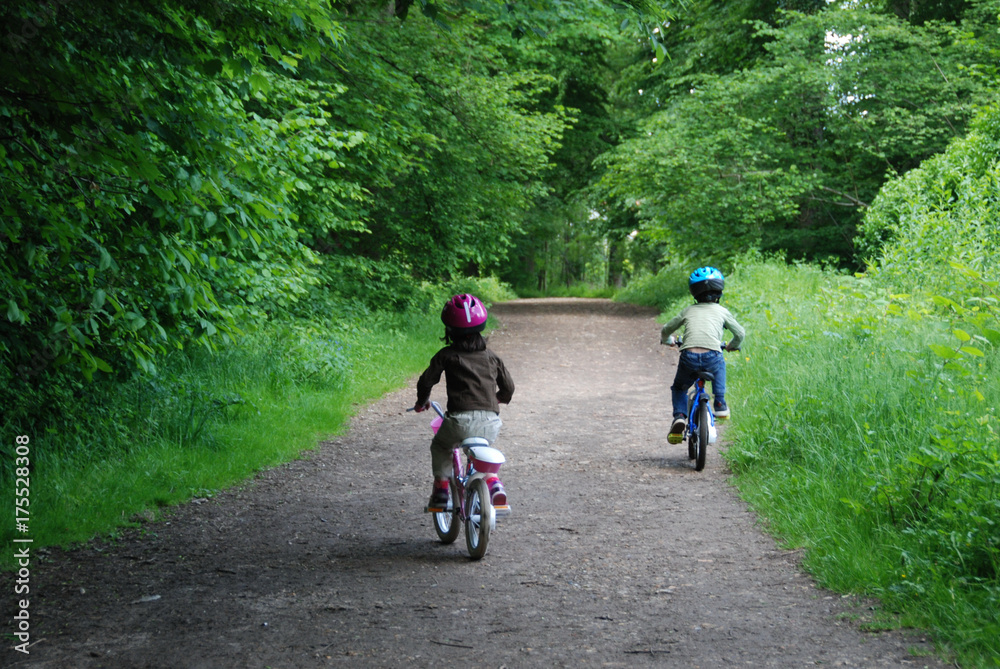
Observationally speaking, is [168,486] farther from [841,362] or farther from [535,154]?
[535,154]

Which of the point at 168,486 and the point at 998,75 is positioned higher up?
the point at 998,75

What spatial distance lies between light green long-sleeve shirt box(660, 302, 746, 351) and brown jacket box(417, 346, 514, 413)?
287 cm

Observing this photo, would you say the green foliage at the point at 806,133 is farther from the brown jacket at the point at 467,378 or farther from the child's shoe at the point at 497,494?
the child's shoe at the point at 497,494

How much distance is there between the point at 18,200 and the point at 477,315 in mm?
2906

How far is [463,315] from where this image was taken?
203 inches

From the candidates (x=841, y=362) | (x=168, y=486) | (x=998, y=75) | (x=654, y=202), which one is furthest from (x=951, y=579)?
(x=654, y=202)

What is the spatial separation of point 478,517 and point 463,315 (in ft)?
4.28

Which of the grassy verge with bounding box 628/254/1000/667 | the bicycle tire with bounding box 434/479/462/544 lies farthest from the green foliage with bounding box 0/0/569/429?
the grassy verge with bounding box 628/254/1000/667

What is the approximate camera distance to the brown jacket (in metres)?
5.17

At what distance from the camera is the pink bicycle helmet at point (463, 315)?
5152mm

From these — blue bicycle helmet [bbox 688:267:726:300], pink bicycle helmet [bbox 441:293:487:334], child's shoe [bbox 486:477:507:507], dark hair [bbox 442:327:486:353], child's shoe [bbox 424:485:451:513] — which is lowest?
child's shoe [bbox 424:485:451:513]

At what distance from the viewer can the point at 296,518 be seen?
242 inches

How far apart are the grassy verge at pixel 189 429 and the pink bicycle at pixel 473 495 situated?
2391 mm

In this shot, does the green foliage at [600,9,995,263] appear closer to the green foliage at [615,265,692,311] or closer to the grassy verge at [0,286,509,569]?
the green foliage at [615,265,692,311]
